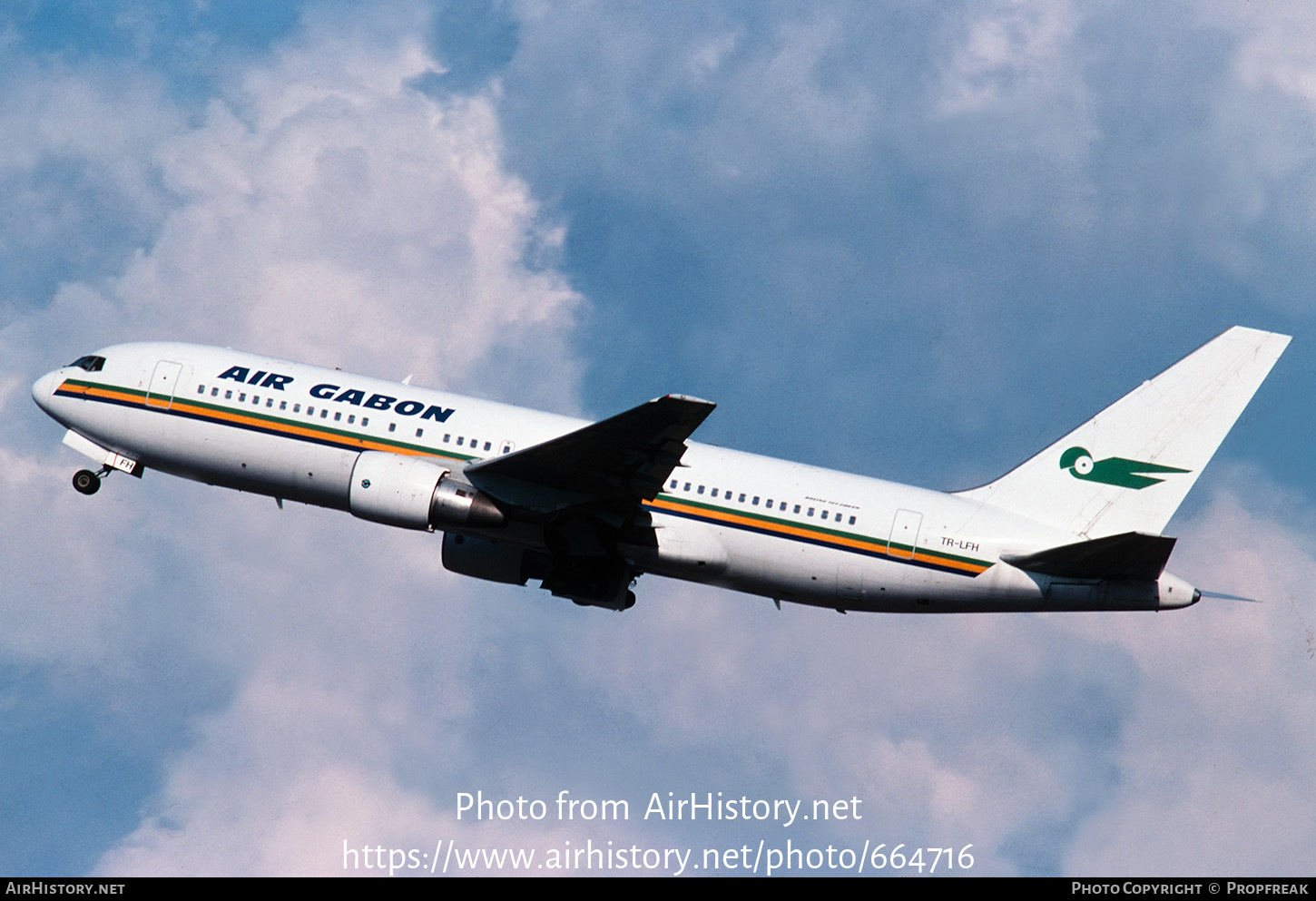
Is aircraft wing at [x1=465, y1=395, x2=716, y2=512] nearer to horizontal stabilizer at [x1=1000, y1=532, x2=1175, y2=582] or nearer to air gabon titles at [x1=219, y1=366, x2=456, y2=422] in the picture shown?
air gabon titles at [x1=219, y1=366, x2=456, y2=422]

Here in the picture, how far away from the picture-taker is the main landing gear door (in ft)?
132

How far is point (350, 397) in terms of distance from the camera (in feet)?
129

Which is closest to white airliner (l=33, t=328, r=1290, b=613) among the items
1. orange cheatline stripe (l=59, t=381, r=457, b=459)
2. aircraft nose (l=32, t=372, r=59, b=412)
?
orange cheatline stripe (l=59, t=381, r=457, b=459)

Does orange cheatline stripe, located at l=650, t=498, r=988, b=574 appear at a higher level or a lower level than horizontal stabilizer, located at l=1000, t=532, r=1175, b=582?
higher

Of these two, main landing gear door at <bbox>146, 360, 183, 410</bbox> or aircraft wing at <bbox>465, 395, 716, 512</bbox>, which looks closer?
aircraft wing at <bbox>465, 395, 716, 512</bbox>

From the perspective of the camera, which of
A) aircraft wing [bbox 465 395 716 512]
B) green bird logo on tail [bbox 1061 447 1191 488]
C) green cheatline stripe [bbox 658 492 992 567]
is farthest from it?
green bird logo on tail [bbox 1061 447 1191 488]

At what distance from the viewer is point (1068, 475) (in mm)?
38562

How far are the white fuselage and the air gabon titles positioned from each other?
0.05 metres

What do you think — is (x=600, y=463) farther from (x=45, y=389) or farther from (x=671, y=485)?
(x=45, y=389)

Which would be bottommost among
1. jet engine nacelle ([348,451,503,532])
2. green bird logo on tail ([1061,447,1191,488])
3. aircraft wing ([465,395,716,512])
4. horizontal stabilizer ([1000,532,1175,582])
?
horizontal stabilizer ([1000,532,1175,582])
